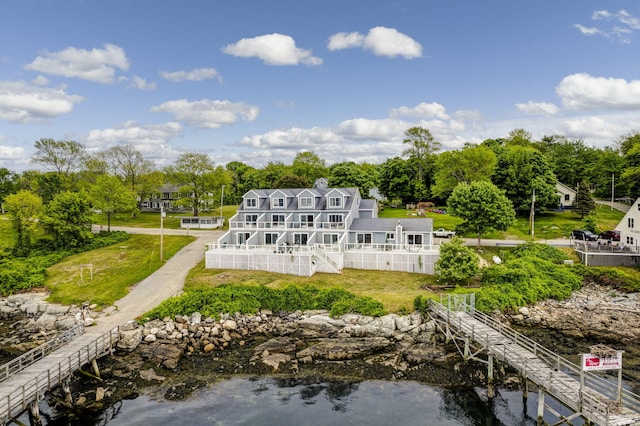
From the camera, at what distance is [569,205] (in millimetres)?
72375

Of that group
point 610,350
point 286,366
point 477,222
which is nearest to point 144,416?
point 286,366

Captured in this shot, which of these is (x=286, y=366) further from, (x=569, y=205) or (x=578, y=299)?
(x=569, y=205)

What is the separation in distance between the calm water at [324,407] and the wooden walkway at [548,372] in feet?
7.32

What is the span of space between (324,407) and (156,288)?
71.6ft

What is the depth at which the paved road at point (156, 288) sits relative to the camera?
32.5 m

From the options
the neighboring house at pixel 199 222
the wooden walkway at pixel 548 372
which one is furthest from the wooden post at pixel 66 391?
the neighboring house at pixel 199 222

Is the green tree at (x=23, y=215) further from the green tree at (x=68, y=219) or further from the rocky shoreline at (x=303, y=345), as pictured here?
the rocky shoreline at (x=303, y=345)

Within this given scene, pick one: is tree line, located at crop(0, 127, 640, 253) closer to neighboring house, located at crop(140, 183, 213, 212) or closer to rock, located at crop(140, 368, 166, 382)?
neighboring house, located at crop(140, 183, 213, 212)

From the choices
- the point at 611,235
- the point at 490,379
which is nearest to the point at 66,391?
the point at 490,379

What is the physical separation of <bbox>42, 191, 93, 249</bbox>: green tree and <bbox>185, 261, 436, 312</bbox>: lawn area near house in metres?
19.5

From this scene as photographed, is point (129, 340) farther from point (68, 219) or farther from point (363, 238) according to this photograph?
point (68, 219)

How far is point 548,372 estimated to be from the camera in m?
20.6

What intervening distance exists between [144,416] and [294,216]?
30.7 m

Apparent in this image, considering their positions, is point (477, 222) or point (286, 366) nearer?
point (286, 366)
